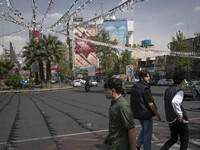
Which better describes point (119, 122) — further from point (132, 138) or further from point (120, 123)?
point (132, 138)

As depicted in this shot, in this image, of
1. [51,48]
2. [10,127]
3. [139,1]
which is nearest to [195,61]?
[51,48]

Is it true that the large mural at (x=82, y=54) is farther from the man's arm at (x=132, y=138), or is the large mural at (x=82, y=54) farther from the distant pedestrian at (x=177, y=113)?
the man's arm at (x=132, y=138)

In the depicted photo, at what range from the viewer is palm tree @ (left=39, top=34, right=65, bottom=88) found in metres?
34.1

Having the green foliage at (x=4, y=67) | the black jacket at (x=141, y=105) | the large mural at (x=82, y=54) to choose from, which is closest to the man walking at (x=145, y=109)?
the black jacket at (x=141, y=105)

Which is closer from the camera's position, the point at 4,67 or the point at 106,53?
the point at 4,67

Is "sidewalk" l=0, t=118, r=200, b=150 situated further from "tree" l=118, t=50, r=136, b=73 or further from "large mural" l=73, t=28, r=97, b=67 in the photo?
"large mural" l=73, t=28, r=97, b=67

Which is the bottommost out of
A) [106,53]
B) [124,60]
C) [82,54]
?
[124,60]

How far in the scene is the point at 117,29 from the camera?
124 meters

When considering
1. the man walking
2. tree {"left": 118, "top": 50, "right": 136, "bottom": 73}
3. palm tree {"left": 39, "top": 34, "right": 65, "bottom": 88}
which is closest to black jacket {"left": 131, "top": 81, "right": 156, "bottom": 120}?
the man walking

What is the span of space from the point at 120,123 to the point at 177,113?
5.27 feet

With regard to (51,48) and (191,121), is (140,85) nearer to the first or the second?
(191,121)

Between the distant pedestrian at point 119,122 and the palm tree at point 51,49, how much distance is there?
32.0 m

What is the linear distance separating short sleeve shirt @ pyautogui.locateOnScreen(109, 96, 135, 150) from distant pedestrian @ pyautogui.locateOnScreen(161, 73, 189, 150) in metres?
1.56

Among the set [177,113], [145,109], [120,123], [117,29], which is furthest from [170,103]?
[117,29]
